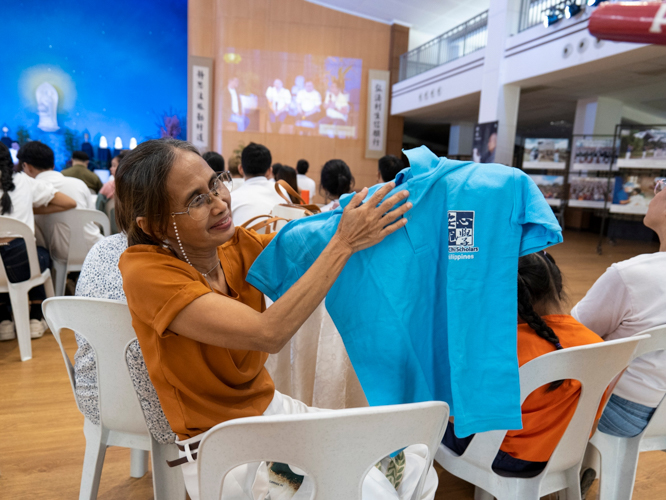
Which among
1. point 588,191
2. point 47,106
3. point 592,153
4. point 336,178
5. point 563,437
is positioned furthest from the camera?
point 47,106

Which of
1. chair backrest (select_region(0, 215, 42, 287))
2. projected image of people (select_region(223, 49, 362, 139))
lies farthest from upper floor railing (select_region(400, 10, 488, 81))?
chair backrest (select_region(0, 215, 42, 287))

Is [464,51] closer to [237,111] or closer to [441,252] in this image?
[237,111]

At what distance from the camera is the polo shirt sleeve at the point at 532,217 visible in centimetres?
88

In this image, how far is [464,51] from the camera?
29.3 ft

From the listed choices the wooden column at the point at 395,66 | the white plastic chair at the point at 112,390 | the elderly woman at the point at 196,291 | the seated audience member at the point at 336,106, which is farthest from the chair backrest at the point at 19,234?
the wooden column at the point at 395,66

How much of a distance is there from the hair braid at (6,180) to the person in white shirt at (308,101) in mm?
8637

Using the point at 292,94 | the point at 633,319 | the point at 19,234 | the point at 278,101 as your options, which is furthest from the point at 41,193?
the point at 292,94

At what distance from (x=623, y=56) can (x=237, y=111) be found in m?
7.48

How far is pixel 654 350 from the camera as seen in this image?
128cm

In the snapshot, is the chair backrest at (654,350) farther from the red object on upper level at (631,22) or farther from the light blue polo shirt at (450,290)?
the red object on upper level at (631,22)

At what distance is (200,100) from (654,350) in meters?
10.8

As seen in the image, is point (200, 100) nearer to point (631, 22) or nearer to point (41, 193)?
point (41, 193)

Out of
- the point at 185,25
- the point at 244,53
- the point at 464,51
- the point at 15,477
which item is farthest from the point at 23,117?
the point at 15,477

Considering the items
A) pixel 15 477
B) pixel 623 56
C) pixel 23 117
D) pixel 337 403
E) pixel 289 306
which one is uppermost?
pixel 623 56
